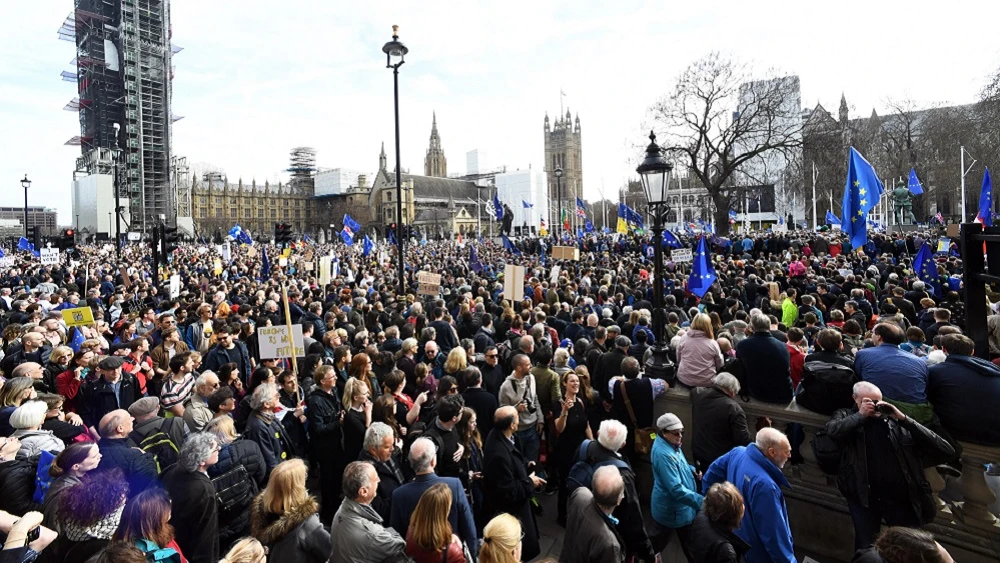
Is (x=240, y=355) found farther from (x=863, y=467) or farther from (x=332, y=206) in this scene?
(x=332, y=206)

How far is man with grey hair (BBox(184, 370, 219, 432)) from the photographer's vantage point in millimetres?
5109

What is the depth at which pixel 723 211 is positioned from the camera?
33531mm

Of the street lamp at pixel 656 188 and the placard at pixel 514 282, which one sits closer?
the street lamp at pixel 656 188

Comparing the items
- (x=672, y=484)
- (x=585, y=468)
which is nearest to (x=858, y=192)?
(x=672, y=484)

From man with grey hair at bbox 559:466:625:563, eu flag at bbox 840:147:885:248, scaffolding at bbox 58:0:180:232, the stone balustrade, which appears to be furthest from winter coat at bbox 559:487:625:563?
scaffolding at bbox 58:0:180:232

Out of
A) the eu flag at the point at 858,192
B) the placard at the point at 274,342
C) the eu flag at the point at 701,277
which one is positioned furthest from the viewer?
the eu flag at the point at 701,277

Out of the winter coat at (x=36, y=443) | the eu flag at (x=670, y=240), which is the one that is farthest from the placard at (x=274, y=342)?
the eu flag at (x=670, y=240)

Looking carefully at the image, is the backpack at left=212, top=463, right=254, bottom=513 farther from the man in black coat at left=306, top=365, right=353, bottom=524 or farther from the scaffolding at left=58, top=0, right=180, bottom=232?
the scaffolding at left=58, top=0, right=180, bottom=232

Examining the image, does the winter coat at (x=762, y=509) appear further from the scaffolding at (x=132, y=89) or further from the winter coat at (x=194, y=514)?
the scaffolding at (x=132, y=89)

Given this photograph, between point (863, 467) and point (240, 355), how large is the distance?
7.35 m

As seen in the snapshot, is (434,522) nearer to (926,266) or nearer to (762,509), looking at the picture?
(762,509)

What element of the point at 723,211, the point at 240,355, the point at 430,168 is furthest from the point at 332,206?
the point at 240,355

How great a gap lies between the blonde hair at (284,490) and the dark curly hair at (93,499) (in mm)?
787

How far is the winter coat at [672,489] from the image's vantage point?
14.0 feet
